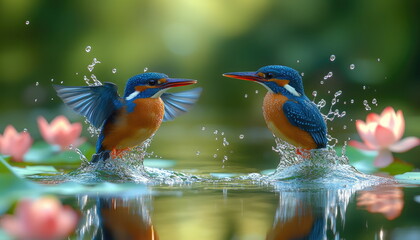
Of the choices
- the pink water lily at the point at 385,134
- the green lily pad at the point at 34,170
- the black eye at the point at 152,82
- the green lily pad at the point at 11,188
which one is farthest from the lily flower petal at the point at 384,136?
the green lily pad at the point at 11,188

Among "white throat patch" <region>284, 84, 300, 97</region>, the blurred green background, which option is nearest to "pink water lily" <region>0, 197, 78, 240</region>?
"white throat patch" <region>284, 84, 300, 97</region>

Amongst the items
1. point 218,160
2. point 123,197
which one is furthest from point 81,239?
point 218,160

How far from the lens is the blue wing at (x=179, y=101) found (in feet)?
16.1

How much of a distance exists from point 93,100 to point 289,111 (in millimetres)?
1148

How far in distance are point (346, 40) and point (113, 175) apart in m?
8.79

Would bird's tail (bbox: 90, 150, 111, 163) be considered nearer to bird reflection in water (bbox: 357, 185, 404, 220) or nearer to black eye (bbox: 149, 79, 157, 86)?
black eye (bbox: 149, 79, 157, 86)

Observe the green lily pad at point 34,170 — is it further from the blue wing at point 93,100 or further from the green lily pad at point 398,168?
the green lily pad at point 398,168

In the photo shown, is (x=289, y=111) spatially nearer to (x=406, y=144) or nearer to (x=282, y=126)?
(x=282, y=126)

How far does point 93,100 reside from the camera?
427cm

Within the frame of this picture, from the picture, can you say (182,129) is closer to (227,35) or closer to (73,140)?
(227,35)

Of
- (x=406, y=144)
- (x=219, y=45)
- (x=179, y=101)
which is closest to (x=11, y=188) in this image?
(x=179, y=101)

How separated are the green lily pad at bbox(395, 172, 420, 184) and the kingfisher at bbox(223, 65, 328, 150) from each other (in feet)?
1.58

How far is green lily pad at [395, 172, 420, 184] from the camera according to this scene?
4.10 meters

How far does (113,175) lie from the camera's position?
428 centimetres
